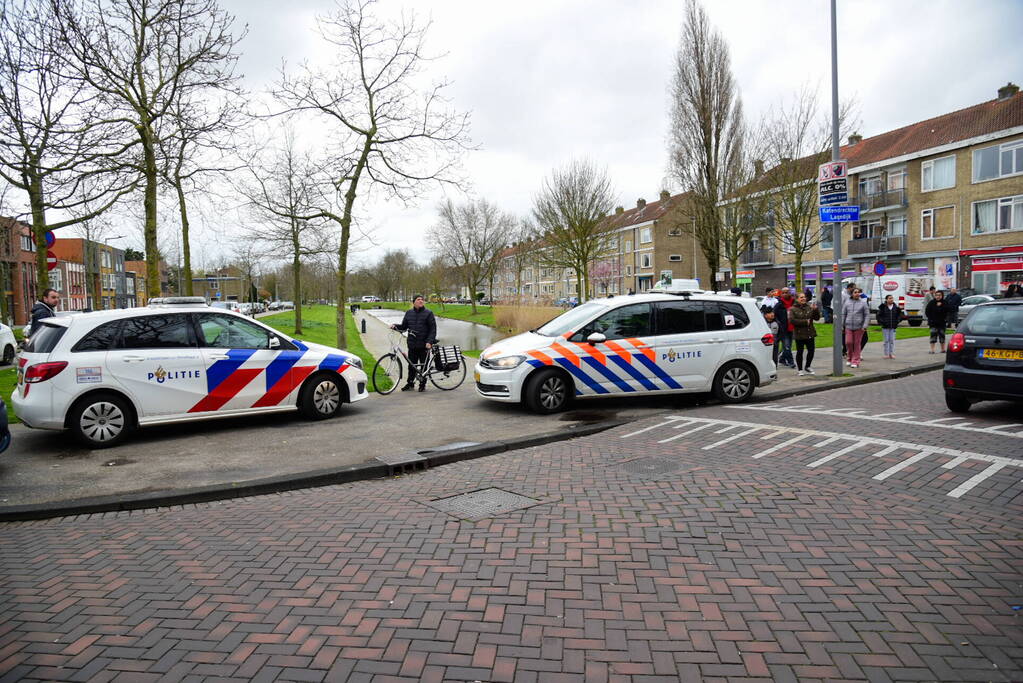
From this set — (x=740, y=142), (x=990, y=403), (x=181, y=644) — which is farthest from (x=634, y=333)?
(x=740, y=142)

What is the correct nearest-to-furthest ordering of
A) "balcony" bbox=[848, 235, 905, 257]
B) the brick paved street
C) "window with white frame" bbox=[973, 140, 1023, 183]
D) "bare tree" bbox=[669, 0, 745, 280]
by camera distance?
the brick paved street → "bare tree" bbox=[669, 0, 745, 280] → "window with white frame" bbox=[973, 140, 1023, 183] → "balcony" bbox=[848, 235, 905, 257]

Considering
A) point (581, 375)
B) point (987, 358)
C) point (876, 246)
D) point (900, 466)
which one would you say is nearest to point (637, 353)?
point (581, 375)

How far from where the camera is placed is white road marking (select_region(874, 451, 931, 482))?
5785 millimetres

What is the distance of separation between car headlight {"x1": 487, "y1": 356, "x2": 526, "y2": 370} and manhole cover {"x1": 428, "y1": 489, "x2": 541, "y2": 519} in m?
3.84

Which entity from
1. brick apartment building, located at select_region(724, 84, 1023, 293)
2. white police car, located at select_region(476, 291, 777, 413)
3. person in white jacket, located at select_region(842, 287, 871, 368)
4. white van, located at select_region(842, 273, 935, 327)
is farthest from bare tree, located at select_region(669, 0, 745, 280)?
white police car, located at select_region(476, 291, 777, 413)

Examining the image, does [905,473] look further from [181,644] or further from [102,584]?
[102,584]

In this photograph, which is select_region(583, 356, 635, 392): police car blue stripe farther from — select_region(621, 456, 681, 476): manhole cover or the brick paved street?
the brick paved street

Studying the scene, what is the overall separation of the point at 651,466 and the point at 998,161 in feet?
117

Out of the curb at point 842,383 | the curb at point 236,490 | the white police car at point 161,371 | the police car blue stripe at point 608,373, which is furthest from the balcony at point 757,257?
the curb at point 236,490

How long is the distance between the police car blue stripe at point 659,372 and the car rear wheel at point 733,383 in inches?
27.5

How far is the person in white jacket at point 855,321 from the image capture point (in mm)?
13914

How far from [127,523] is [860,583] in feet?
16.8

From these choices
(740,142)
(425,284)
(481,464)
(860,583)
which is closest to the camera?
(860,583)

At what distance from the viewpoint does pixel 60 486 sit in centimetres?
608
